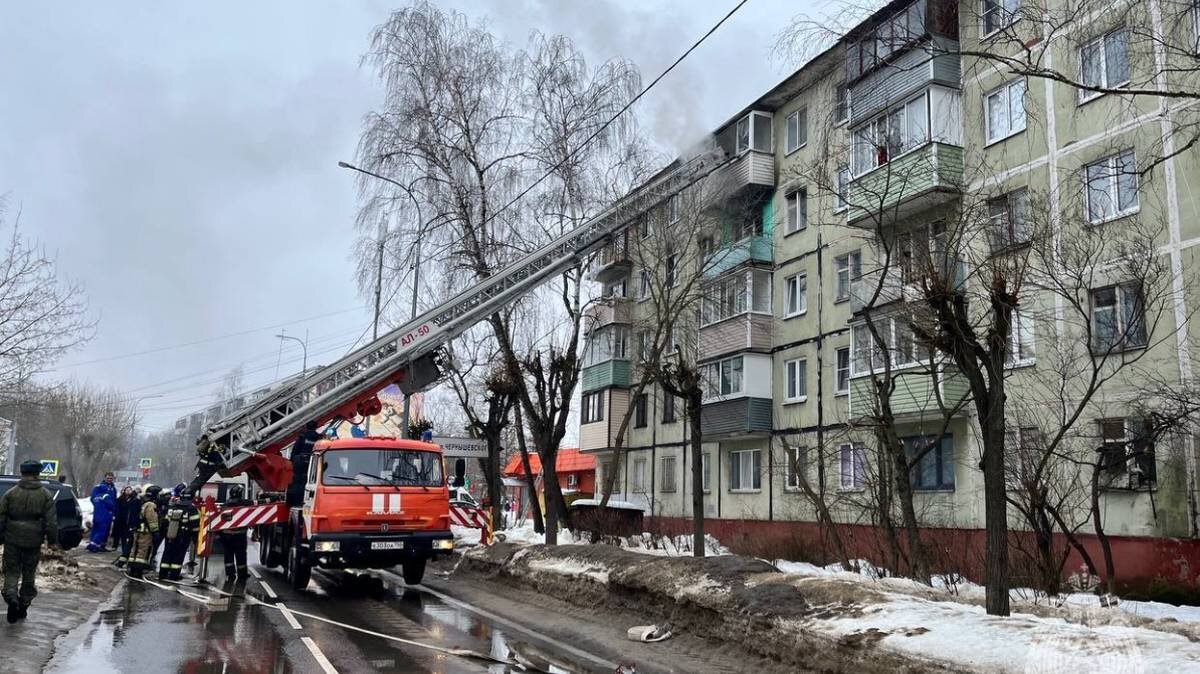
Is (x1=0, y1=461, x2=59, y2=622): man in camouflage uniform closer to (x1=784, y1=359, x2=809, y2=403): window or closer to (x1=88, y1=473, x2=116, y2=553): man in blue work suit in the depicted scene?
(x1=88, y1=473, x2=116, y2=553): man in blue work suit

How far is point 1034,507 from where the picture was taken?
42.7ft

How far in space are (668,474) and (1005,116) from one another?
1788 cm

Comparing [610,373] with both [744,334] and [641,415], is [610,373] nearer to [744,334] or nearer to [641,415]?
[641,415]

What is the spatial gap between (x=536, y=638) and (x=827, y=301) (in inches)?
718

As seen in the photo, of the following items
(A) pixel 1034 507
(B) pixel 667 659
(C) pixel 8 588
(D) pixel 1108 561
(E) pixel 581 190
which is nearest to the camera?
(B) pixel 667 659

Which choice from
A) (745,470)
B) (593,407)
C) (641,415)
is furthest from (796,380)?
(593,407)

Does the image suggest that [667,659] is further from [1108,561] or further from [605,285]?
[605,285]

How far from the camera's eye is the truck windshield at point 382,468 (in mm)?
15758

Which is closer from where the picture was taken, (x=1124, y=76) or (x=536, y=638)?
(x=536, y=638)

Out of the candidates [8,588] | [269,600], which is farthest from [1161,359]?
[8,588]

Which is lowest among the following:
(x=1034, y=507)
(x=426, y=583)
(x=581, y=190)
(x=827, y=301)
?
(x=426, y=583)

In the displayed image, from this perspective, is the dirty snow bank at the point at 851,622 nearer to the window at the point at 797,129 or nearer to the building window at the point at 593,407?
the window at the point at 797,129

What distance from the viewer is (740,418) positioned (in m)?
28.8

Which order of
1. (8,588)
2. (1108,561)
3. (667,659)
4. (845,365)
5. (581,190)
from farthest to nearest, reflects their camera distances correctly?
(845,365)
(581,190)
(1108,561)
(8,588)
(667,659)
